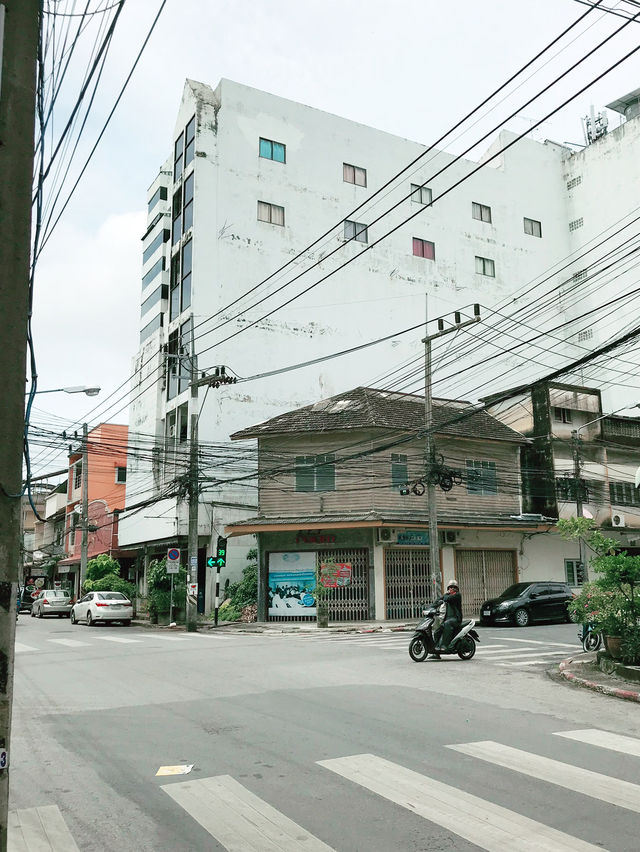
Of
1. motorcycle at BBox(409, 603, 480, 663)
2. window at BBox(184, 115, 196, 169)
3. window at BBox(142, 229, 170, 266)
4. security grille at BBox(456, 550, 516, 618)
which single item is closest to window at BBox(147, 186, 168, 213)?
window at BBox(142, 229, 170, 266)

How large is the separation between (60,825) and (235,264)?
35.2 metres

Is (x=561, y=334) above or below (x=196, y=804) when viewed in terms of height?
above

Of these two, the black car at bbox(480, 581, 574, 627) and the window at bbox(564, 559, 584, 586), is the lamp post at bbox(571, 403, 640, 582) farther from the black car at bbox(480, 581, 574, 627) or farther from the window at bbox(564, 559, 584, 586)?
the black car at bbox(480, 581, 574, 627)

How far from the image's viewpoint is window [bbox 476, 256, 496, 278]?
48.2 m

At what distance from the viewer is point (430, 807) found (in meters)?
5.32

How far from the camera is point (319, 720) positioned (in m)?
8.52

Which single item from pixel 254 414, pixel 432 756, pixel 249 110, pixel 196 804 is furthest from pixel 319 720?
pixel 249 110

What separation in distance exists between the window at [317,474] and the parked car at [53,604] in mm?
19472

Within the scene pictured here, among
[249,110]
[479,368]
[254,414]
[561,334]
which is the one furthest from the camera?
[561,334]

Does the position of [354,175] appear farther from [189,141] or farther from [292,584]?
[292,584]

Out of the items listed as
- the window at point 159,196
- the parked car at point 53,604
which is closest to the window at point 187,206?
the window at point 159,196

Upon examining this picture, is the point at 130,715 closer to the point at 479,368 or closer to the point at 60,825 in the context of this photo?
the point at 60,825

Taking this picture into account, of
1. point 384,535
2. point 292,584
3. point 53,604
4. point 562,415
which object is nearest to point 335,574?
point 292,584

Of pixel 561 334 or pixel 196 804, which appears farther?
pixel 561 334
